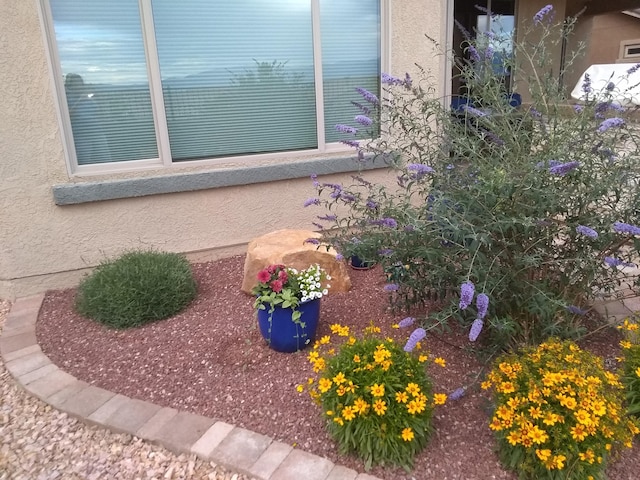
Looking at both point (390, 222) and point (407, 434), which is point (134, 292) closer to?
point (390, 222)

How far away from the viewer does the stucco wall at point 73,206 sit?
3285mm

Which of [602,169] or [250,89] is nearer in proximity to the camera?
[602,169]

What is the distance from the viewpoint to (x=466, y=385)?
7.64ft

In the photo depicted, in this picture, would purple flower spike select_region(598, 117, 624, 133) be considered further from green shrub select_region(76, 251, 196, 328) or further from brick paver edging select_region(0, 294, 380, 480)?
green shrub select_region(76, 251, 196, 328)

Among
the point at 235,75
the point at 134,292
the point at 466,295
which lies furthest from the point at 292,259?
the point at 235,75

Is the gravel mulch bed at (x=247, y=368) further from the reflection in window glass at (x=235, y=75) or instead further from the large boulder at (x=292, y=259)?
the reflection in window glass at (x=235, y=75)

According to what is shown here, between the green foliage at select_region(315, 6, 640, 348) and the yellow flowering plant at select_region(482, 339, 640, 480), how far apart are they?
1.18 feet

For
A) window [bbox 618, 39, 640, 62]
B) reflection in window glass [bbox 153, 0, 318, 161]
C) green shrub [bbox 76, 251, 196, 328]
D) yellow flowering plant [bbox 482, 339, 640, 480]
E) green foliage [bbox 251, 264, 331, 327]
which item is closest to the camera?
yellow flowering plant [bbox 482, 339, 640, 480]

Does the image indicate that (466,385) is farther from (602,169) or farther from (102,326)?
(102,326)

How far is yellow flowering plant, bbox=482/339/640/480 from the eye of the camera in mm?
1625

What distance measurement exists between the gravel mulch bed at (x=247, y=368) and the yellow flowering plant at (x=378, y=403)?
0.27ft

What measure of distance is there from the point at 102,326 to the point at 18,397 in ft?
2.25

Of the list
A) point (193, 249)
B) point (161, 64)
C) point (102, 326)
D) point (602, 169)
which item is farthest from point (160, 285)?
point (602, 169)

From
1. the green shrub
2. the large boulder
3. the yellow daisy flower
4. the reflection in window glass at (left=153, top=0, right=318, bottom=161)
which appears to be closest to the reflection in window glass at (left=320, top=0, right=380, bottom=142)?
the reflection in window glass at (left=153, top=0, right=318, bottom=161)
